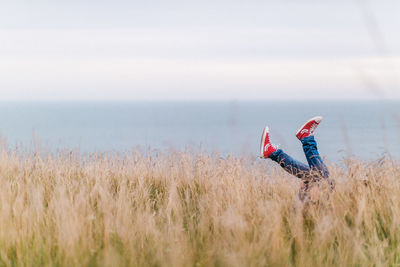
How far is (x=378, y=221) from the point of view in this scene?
4.09 m

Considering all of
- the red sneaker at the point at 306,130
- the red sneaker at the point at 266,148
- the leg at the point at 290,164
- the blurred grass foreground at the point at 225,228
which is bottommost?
the blurred grass foreground at the point at 225,228

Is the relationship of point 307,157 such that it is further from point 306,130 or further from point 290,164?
point 306,130

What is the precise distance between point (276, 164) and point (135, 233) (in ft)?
9.15

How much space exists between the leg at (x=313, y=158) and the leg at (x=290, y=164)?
0.13m

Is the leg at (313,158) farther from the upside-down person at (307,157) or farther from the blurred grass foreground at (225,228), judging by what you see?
the blurred grass foreground at (225,228)

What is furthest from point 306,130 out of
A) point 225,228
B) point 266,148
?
point 225,228

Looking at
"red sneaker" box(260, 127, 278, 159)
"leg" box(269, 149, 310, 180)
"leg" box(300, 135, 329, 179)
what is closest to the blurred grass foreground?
"leg" box(300, 135, 329, 179)

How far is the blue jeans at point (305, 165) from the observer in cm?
502

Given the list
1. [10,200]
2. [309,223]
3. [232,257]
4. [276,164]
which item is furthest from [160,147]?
[232,257]

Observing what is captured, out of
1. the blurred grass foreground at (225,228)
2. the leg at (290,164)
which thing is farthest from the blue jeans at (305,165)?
the blurred grass foreground at (225,228)

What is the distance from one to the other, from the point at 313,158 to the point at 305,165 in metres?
0.22

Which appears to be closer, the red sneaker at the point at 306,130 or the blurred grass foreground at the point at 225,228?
the blurred grass foreground at the point at 225,228

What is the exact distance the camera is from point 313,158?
17.1ft

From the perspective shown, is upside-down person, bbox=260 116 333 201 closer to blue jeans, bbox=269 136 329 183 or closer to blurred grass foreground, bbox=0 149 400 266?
blue jeans, bbox=269 136 329 183
